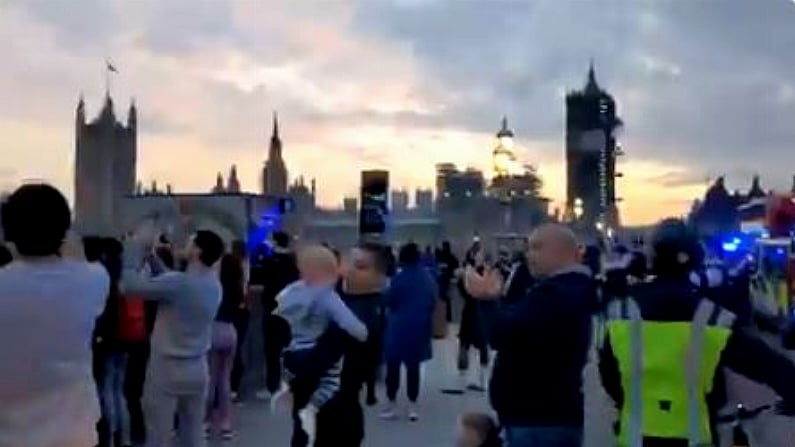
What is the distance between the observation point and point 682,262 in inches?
227

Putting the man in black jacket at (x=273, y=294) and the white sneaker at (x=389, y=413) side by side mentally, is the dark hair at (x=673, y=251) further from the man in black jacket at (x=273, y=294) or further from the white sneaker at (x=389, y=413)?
the man in black jacket at (x=273, y=294)

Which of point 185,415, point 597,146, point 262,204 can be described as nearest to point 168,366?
point 185,415

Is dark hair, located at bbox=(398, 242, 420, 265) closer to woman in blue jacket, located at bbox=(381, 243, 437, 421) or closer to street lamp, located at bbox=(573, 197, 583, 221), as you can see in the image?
woman in blue jacket, located at bbox=(381, 243, 437, 421)

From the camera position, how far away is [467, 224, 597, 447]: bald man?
6.63 meters

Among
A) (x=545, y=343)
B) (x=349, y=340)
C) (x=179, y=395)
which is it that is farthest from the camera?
(x=179, y=395)

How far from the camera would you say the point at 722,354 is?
556 centimetres

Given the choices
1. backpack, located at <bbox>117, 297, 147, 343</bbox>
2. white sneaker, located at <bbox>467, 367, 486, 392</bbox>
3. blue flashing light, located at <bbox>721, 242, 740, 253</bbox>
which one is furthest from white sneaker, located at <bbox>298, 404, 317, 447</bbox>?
blue flashing light, located at <bbox>721, 242, 740, 253</bbox>

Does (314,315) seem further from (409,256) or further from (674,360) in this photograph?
(409,256)

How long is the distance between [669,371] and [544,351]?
1.16 meters

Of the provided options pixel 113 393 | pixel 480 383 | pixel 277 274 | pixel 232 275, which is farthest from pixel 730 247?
pixel 113 393

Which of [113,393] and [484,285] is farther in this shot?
[113,393]

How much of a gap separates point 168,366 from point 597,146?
28.9 metres

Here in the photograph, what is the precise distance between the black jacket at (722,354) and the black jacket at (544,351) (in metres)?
0.77

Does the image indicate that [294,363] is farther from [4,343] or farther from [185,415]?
[4,343]
